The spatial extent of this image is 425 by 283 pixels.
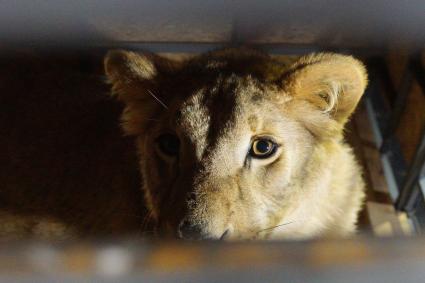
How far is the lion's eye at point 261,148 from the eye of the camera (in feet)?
5.32

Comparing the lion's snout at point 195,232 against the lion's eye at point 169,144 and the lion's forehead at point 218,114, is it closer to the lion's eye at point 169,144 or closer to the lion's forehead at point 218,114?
the lion's forehead at point 218,114

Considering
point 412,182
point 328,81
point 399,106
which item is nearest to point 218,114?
point 328,81

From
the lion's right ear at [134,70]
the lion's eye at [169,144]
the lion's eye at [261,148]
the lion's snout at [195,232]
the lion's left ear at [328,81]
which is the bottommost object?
the lion's snout at [195,232]

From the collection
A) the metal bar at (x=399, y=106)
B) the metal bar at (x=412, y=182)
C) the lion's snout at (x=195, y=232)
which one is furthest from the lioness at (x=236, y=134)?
the metal bar at (x=399, y=106)

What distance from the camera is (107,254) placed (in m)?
0.72

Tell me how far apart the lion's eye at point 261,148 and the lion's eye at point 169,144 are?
26 cm

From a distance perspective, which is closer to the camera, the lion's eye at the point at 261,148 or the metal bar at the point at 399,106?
the lion's eye at the point at 261,148

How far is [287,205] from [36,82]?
1.37m

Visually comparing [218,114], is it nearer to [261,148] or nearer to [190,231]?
[261,148]

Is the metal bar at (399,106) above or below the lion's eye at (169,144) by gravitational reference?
above

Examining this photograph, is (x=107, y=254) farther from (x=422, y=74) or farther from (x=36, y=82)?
(x=422, y=74)

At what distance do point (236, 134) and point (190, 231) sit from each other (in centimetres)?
Answer: 35

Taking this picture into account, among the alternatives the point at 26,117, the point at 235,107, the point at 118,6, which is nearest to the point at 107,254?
the point at 235,107

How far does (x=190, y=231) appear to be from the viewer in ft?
4.50
